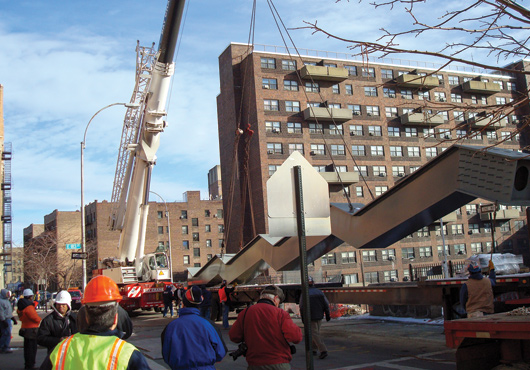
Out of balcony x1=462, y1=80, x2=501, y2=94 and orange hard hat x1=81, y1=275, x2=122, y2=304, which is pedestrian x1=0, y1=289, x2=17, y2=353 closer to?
orange hard hat x1=81, y1=275, x2=122, y2=304

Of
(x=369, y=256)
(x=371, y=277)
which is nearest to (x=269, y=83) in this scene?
(x=369, y=256)

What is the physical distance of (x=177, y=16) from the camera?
18.2 m

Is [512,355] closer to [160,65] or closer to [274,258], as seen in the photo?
[274,258]

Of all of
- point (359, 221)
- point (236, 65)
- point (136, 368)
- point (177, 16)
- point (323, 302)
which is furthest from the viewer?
point (236, 65)

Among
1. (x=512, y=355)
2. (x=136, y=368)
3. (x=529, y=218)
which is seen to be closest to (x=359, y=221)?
(x=529, y=218)

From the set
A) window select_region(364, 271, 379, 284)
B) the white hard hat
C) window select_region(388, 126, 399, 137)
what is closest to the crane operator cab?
the white hard hat

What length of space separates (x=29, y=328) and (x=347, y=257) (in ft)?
174

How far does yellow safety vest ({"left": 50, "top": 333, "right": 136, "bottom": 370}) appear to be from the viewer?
3.02 meters

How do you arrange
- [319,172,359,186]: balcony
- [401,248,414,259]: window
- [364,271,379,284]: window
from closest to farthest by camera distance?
1. [319,172,359,186]: balcony
2. [364,271,379,284]: window
3. [401,248,414,259]: window

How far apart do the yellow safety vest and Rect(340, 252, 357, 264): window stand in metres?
60.0

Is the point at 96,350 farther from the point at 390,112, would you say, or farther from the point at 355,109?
the point at 390,112

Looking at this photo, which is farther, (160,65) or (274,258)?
(160,65)

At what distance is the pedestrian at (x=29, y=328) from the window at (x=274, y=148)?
4889 centimetres

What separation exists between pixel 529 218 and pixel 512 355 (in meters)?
4.26
